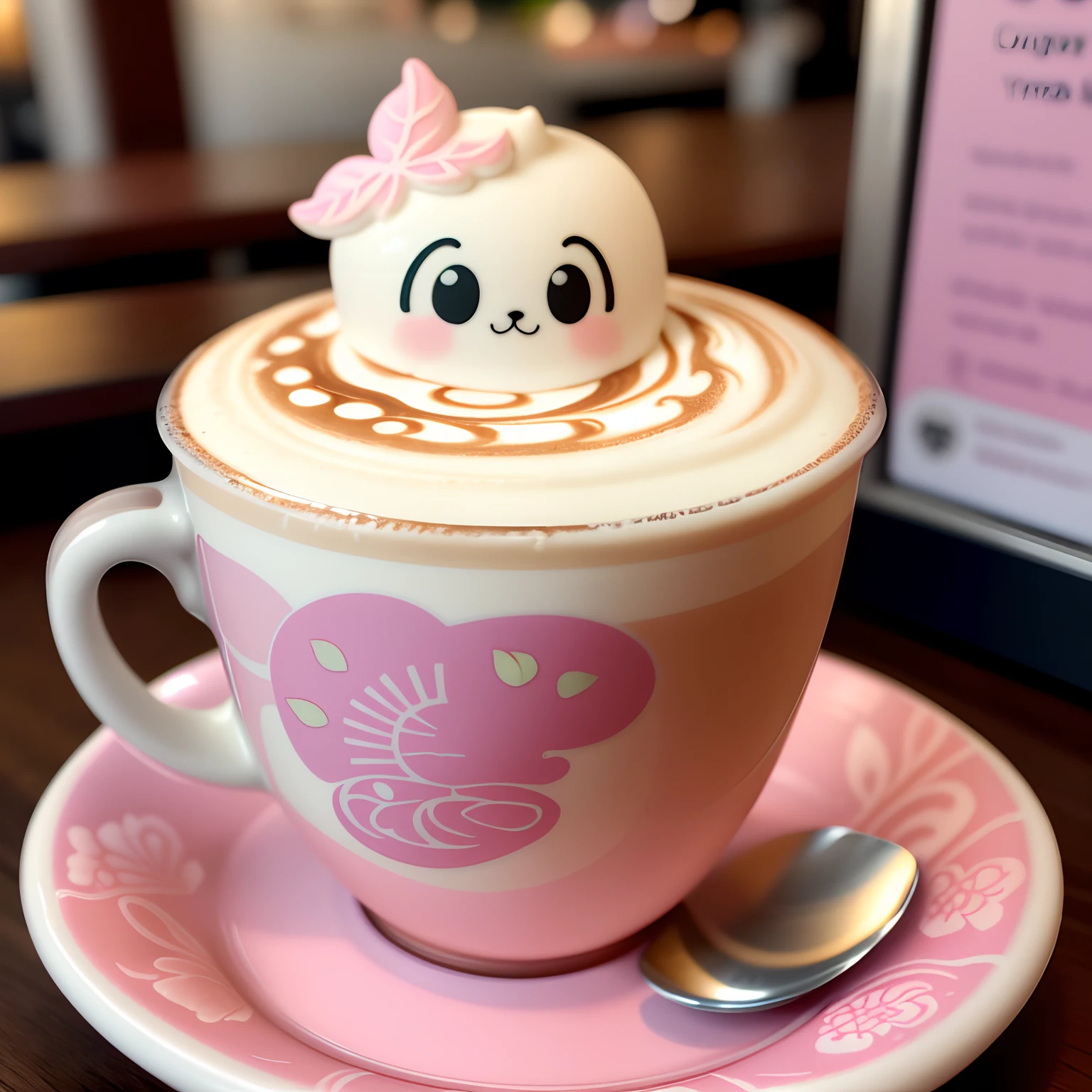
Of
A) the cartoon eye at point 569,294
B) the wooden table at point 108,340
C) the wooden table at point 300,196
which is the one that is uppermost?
the cartoon eye at point 569,294

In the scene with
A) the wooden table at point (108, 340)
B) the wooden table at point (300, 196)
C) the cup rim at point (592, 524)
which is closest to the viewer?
the cup rim at point (592, 524)

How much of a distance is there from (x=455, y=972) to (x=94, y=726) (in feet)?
0.73

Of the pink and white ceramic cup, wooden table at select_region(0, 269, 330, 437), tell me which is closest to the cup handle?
the pink and white ceramic cup

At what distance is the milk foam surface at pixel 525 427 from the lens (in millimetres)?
311

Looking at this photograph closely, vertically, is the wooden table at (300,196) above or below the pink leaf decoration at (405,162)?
below

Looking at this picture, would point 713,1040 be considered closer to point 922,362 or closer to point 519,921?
point 519,921

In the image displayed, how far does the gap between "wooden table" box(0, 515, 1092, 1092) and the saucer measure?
34mm

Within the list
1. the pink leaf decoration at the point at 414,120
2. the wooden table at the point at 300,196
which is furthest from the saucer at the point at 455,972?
the wooden table at the point at 300,196

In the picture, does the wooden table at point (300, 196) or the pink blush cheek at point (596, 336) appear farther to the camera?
the wooden table at point (300, 196)

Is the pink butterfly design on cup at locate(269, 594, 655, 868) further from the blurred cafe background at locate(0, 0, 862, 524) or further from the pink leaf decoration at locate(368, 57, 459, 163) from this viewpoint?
the blurred cafe background at locate(0, 0, 862, 524)

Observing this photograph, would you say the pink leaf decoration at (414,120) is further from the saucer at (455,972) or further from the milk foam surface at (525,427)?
the saucer at (455,972)

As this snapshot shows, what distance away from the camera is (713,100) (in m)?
2.92

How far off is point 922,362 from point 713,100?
8.53 ft

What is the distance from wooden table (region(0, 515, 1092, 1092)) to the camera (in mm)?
362
